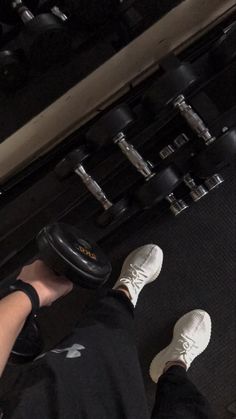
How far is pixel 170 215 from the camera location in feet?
4.52

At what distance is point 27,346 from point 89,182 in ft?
1.43

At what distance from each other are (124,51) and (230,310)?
80 cm

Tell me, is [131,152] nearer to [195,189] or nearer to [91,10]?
[195,189]

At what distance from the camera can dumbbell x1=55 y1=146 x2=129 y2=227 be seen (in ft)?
3.54

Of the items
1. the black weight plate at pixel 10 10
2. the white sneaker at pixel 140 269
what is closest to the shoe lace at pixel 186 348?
the white sneaker at pixel 140 269

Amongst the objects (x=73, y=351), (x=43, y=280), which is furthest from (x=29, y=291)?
(x=73, y=351)

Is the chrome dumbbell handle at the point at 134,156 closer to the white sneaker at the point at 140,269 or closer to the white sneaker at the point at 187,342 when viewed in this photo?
the white sneaker at the point at 140,269

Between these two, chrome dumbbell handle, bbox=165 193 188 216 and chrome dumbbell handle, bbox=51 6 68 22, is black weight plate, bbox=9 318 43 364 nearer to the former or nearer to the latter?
chrome dumbbell handle, bbox=165 193 188 216

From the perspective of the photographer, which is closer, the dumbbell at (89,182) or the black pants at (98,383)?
the black pants at (98,383)

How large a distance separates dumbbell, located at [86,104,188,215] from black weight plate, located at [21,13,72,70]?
0.83ft

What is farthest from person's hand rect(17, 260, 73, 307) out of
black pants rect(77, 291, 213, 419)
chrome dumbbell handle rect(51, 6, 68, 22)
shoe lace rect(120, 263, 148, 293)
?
chrome dumbbell handle rect(51, 6, 68, 22)

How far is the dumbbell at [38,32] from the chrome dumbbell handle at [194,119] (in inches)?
13.2

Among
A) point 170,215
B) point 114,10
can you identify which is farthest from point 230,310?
point 114,10

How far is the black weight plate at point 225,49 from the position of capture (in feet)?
3.40
